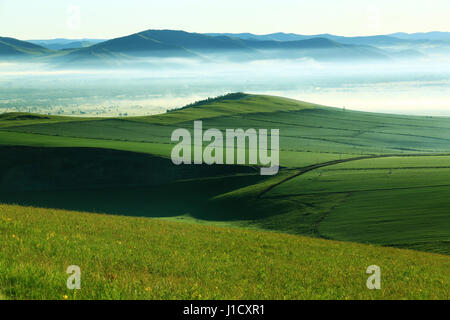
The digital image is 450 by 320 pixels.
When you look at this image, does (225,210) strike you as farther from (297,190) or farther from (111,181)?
(111,181)

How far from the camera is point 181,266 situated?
15.3m

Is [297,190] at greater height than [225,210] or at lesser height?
greater

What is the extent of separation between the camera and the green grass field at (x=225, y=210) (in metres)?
13.9

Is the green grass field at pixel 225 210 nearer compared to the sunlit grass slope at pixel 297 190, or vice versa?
the green grass field at pixel 225 210

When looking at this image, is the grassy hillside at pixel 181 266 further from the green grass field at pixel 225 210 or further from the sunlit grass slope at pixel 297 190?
the sunlit grass slope at pixel 297 190

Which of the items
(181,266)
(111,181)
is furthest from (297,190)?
(181,266)

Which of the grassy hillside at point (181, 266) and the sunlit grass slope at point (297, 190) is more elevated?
the grassy hillside at point (181, 266)

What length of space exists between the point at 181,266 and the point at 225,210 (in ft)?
137

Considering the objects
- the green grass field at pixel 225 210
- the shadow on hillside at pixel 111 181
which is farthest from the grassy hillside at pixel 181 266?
the shadow on hillside at pixel 111 181

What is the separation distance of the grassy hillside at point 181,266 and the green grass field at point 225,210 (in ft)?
0.22

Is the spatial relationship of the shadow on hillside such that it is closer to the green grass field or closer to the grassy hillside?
the green grass field
